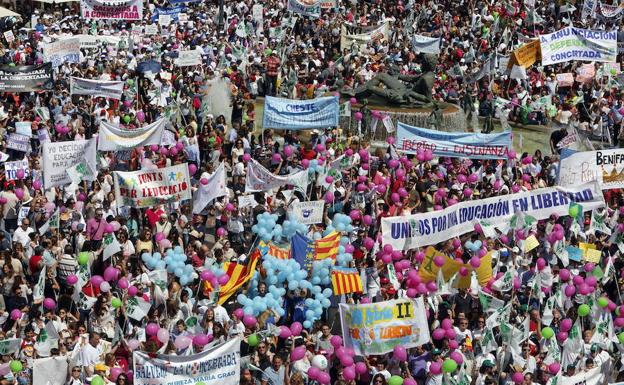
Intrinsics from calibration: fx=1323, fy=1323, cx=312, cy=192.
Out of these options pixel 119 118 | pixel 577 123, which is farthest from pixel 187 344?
pixel 577 123

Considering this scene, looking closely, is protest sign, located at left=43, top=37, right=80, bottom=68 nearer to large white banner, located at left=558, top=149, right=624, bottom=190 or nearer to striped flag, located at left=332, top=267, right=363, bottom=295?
large white banner, located at left=558, top=149, right=624, bottom=190

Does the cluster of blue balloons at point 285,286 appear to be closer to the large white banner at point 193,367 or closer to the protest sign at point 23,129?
the large white banner at point 193,367

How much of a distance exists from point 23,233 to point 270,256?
348 cm

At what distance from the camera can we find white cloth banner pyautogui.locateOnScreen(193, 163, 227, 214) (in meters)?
19.2

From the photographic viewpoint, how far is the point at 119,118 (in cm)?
2453

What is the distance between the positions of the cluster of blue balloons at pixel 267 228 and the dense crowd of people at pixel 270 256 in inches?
1.2

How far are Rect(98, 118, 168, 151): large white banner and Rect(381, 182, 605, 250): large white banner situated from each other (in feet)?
16.8

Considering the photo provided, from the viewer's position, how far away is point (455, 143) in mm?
22500

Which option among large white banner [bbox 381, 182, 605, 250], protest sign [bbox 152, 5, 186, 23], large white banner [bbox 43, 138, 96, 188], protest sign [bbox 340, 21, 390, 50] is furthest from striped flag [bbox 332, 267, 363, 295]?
protest sign [bbox 152, 5, 186, 23]

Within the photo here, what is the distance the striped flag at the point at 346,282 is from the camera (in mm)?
16375

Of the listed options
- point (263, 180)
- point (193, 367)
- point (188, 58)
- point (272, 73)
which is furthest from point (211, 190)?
point (272, 73)

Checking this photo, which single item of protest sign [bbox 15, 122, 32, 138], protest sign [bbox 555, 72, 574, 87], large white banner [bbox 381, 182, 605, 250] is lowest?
protest sign [bbox 555, 72, 574, 87]

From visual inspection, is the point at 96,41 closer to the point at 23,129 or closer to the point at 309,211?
the point at 23,129

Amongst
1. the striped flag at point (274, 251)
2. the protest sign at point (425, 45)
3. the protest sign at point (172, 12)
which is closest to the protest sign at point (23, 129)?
the striped flag at point (274, 251)
